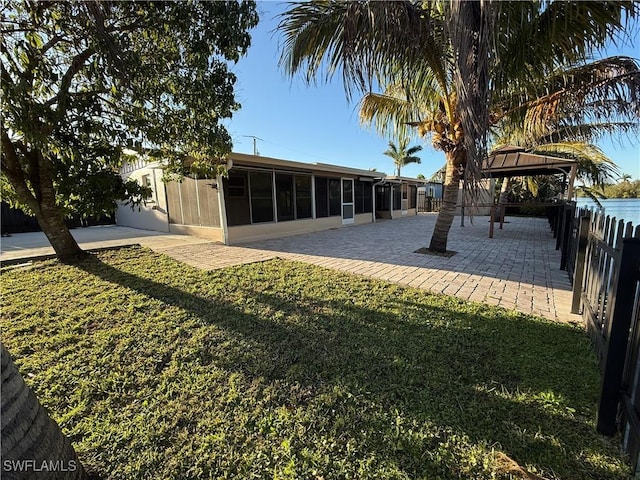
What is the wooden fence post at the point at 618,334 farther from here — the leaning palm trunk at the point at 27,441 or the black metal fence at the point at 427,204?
the black metal fence at the point at 427,204

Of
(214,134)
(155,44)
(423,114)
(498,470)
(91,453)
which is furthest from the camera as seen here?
(423,114)

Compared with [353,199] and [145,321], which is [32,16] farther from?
[353,199]

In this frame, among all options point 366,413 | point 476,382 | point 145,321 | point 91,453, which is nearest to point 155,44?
point 145,321

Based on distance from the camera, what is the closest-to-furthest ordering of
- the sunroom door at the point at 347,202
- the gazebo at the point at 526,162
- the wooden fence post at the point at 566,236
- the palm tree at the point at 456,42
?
the palm tree at the point at 456,42
the wooden fence post at the point at 566,236
the gazebo at the point at 526,162
the sunroom door at the point at 347,202

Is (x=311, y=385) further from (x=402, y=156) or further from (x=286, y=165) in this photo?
(x=402, y=156)

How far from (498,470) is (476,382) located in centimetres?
80

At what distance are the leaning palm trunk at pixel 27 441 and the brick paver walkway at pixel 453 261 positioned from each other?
14.2 feet

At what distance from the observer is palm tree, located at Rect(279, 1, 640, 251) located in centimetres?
279

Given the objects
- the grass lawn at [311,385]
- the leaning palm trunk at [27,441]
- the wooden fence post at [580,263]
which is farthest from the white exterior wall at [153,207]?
the wooden fence post at [580,263]

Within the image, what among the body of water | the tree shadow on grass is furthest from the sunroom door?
the tree shadow on grass

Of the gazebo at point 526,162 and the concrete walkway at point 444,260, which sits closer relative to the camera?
the concrete walkway at point 444,260

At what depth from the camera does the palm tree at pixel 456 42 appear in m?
2.79

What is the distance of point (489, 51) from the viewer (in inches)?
110

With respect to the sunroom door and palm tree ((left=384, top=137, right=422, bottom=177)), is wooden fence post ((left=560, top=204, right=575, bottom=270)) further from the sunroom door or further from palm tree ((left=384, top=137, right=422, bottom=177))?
palm tree ((left=384, top=137, right=422, bottom=177))
